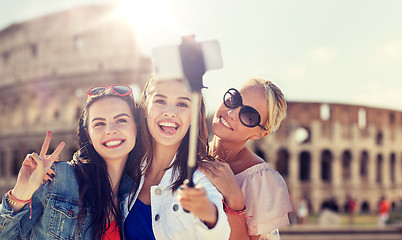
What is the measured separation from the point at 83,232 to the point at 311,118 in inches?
913

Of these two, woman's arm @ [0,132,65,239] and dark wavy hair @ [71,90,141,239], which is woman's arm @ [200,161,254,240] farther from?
woman's arm @ [0,132,65,239]

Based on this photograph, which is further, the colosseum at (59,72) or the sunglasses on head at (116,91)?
the colosseum at (59,72)

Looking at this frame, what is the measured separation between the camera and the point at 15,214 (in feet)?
6.37

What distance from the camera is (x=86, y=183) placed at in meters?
2.18

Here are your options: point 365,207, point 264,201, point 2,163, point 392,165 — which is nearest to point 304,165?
point 365,207

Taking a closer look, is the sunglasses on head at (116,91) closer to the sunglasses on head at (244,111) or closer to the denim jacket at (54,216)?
the denim jacket at (54,216)

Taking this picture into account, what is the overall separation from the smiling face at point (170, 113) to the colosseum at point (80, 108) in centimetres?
1805

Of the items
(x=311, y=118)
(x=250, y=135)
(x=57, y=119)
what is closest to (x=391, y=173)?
(x=311, y=118)

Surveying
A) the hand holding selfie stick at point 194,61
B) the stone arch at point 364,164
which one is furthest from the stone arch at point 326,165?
the hand holding selfie stick at point 194,61

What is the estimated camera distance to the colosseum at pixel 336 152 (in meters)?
24.0

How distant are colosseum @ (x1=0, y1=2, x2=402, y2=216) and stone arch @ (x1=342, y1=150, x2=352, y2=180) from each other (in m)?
0.06

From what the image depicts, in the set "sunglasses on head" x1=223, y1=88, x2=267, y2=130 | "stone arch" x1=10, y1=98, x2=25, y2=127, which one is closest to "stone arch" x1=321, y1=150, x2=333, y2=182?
"stone arch" x1=10, y1=98, x2=25, y2=127

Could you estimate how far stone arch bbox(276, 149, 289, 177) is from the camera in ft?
81.2

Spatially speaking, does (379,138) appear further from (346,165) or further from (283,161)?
(283,161)
